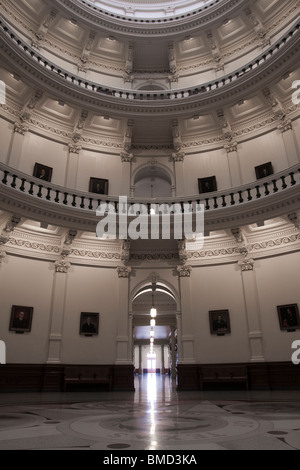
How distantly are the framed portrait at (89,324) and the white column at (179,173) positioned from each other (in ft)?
20.7

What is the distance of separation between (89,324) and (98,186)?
5.82 m

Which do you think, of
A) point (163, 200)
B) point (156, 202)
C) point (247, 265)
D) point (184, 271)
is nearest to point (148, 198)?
point (156, 202)

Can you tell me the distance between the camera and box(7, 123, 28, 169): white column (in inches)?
496

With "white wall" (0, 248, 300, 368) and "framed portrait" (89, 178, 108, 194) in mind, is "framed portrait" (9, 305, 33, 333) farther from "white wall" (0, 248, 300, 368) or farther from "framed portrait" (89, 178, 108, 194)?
"framed portrait" (89, 178, 108, 194)

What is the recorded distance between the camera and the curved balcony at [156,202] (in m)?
10.7

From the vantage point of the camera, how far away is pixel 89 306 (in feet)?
41.8

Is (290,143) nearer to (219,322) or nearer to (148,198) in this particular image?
(148,198)

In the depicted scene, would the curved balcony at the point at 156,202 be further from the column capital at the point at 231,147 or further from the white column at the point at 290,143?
the column capital at the point at 231,147

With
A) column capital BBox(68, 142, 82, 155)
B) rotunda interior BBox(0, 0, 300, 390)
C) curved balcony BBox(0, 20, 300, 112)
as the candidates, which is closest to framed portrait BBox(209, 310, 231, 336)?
rotunda interior BBox(0, 0, 300, 390)

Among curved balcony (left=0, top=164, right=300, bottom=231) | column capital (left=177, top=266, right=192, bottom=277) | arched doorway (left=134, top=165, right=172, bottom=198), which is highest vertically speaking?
arched doorway (left=134, top=165, right=172, bottom=198)

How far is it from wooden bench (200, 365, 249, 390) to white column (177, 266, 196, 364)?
24.5 inches

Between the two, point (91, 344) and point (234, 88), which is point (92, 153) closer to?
point (234, 88)

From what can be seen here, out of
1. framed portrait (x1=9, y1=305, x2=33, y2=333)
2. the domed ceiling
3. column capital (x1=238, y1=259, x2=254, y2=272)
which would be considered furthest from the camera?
the domed ceiling

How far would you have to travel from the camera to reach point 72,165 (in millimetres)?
14336
